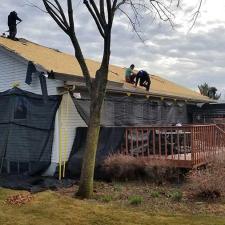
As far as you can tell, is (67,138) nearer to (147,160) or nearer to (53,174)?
(53,174)

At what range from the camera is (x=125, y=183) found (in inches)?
479

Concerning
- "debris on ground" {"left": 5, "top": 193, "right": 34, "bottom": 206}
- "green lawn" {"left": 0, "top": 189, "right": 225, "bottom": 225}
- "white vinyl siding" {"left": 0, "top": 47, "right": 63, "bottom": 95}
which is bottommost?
"green lawn" {"left": 0, "top": 189, "right": 225, "bottom": 225}

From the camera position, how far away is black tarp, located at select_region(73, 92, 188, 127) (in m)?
14.6

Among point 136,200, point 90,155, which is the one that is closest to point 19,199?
point 90,155

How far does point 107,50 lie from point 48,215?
3861 mm

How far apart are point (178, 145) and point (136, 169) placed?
1.34 m

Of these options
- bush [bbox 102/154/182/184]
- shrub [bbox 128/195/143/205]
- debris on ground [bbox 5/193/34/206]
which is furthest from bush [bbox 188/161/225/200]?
debris on ground [bbox 5/193/34/206]

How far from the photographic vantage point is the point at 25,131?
14.2 metres

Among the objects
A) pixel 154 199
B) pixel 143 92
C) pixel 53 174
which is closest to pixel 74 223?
pixel 154 199

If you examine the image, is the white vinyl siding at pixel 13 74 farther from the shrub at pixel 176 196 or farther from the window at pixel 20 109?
the shrub at pixel 176 196

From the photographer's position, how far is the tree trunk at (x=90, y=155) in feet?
33.0

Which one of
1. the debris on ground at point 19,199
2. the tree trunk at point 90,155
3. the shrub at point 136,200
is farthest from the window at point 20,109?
the shrub at point 136,200

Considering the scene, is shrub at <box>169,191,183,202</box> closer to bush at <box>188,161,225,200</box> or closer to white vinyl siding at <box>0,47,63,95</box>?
bush at <box>188,161,225,200</box>

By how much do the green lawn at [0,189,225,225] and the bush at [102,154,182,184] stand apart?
2.66 metres
